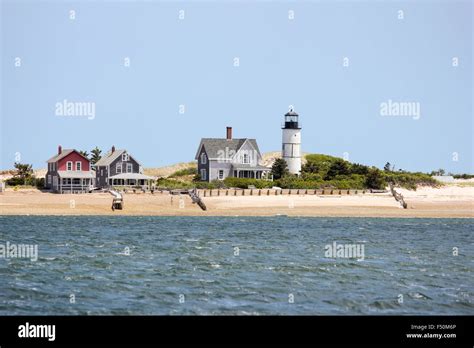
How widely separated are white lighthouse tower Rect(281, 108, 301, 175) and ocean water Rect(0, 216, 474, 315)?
3223 cm

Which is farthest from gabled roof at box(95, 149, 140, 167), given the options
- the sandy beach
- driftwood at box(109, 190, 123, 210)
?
driftwood at box(109, 190, 123, 210)

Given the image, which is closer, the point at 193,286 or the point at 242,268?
the point at 193,286

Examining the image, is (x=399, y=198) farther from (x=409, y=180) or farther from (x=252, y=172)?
(x=252, y=172)

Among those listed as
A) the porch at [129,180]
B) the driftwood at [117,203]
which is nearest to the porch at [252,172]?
the porch at [129,180]

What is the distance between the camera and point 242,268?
1280 inches

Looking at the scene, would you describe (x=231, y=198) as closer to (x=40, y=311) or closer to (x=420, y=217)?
(x=420, y=217)

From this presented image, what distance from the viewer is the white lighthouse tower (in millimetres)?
85250

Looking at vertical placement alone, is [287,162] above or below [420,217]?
above

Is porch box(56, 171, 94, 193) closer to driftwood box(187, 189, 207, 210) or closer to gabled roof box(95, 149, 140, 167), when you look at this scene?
gabled roof box(95, 149, 140, 167)

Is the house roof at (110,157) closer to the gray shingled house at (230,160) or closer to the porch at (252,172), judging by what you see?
the gray shingled house at (230,160)
